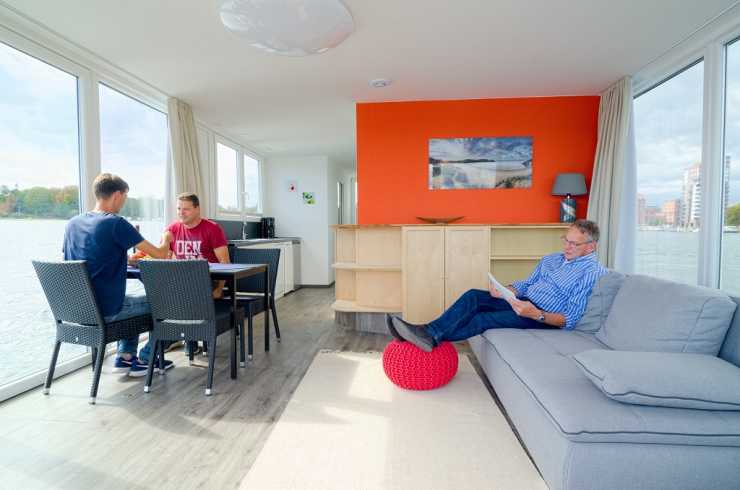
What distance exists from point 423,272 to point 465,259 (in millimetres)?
432

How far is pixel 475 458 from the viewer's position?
176 centimetres

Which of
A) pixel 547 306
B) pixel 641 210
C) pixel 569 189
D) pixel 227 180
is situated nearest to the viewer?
pixel 547 306

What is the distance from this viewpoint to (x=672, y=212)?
125 inches

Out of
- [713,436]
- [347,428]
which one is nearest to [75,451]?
[347,428]

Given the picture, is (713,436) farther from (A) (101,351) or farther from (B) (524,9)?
(A) (101,351)

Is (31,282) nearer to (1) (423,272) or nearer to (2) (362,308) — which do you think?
(2) (362,308)

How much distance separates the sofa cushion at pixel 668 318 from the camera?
5.33 ft

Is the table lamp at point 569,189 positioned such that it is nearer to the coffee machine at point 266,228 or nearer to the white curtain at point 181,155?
the white curtain at point 181,155

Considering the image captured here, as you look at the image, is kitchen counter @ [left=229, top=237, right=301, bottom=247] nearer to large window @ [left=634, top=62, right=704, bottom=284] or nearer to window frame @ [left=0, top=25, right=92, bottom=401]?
window frame @ [left=0, top=25, right=92, bottom=401]

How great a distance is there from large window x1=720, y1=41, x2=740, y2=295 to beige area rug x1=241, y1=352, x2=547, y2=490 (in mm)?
1972

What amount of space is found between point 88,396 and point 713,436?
10.6 ft

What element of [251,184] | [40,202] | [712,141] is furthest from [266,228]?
[712,141]

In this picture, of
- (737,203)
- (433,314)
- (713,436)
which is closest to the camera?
(713,436)

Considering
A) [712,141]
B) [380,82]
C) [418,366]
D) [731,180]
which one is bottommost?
[418,366]
